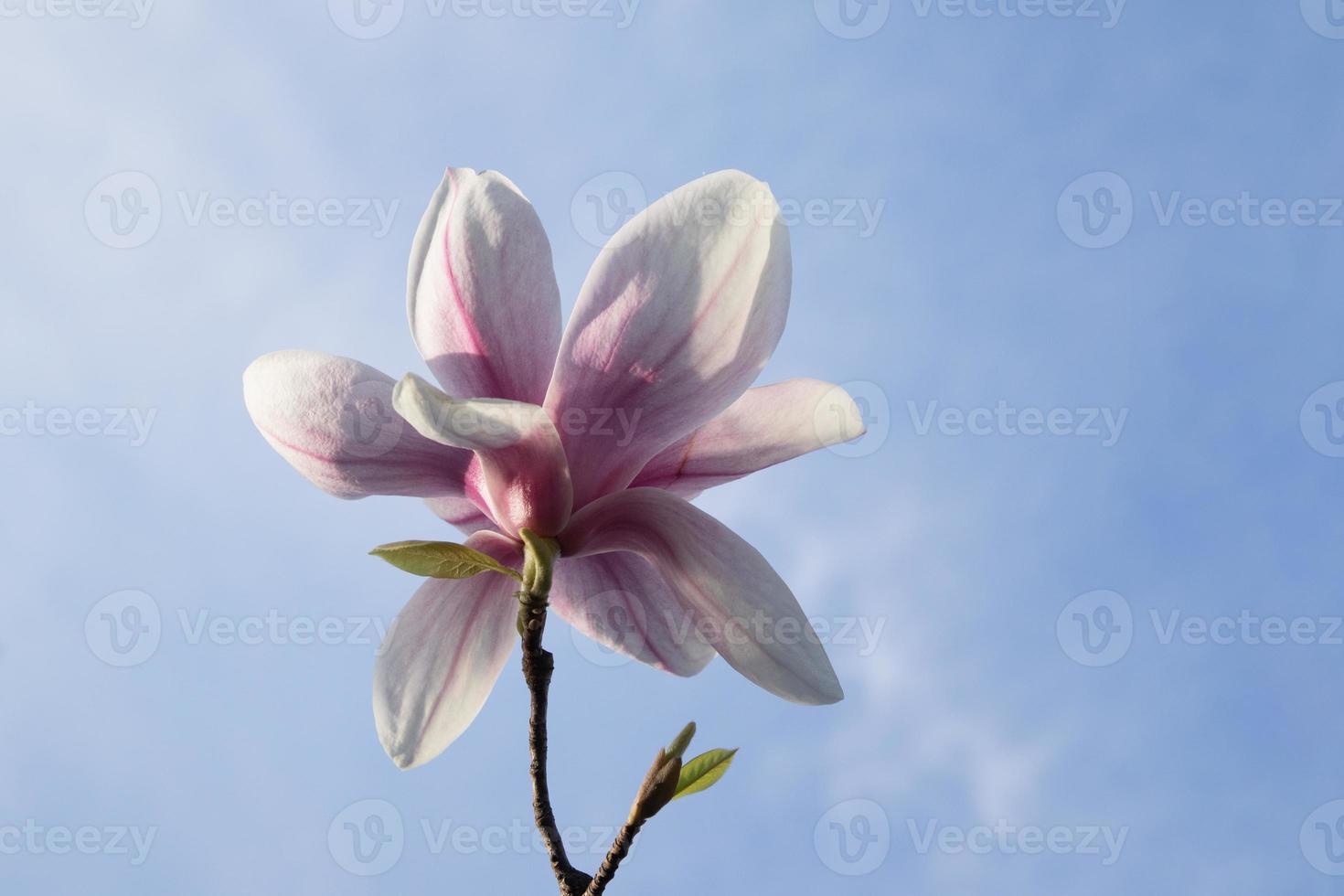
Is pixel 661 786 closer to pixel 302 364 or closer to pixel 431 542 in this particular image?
pixel 431 542

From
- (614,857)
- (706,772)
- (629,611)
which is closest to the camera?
(614,857)

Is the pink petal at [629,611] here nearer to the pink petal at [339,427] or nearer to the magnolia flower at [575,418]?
the magnolia flower at [575,418]

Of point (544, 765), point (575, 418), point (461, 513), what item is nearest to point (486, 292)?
point (575, 418)

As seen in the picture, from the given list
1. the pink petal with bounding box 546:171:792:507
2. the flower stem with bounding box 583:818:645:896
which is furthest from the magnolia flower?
the flower stem with bounding box 583:818:645:896

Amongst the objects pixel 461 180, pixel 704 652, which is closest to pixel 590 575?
pixel 704 652

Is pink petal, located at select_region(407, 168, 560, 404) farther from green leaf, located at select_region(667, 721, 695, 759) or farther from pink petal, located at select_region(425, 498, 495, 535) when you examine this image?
green leaf, located at select_region(667, 721, 695, 759)

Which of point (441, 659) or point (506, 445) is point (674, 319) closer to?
point (506, 445)
